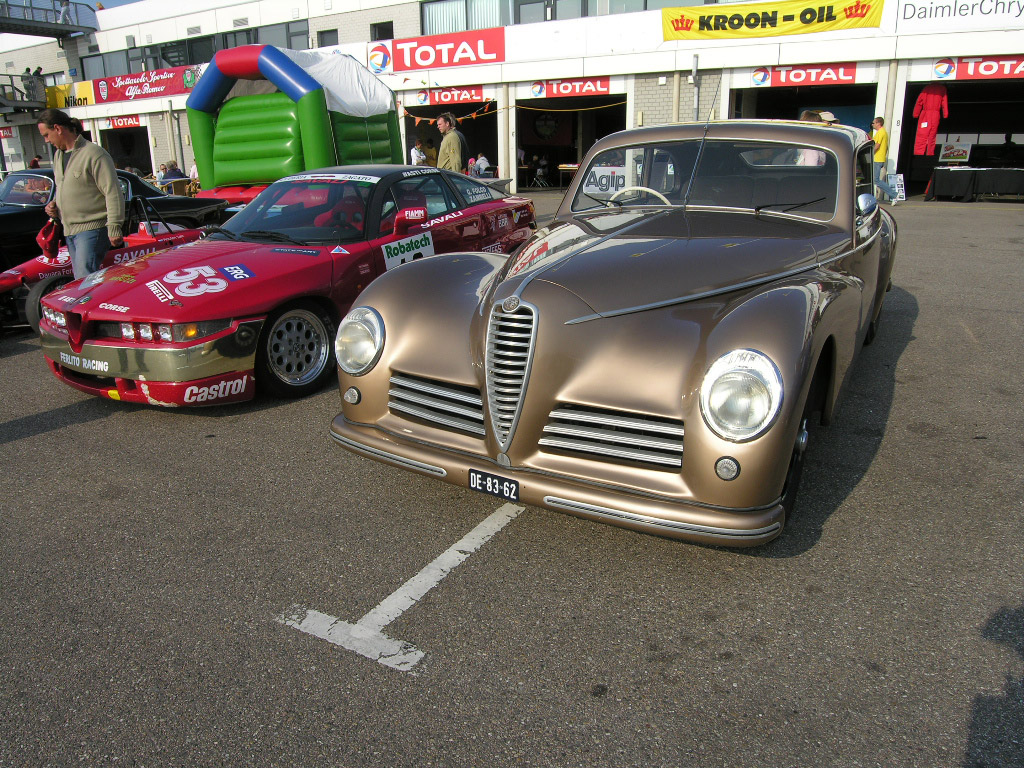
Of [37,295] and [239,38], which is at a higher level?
[239,38]

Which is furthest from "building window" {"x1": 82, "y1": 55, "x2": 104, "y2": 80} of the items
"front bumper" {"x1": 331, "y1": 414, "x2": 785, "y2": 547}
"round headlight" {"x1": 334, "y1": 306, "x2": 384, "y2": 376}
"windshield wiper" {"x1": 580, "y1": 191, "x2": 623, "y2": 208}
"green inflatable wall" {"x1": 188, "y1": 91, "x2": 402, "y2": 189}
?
"front bumper" {"x1": 331, "y1": 414, "x2": 785, "y2": 547}

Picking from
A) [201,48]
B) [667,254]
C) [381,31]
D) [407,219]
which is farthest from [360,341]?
[201,48]

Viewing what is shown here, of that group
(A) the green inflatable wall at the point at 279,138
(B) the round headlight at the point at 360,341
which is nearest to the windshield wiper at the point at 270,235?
(B) the round headlight at the point at 360,341

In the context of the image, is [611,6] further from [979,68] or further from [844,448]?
[844,448]

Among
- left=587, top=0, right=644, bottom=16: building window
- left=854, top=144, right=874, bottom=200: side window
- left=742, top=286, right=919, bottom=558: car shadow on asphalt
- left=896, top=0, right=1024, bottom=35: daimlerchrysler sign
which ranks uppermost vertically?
left=587, top=0, right=644, bottom=16: building window

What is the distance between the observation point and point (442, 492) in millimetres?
3562

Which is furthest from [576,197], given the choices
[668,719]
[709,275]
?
[668,719]

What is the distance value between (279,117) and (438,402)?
405 inches

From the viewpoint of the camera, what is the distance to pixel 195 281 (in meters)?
4.57

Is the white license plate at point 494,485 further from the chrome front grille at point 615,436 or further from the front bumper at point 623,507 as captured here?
the chrome front grille at point 615,436

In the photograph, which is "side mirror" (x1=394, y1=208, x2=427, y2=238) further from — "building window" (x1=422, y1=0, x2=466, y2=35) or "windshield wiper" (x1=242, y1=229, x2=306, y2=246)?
"building window" (x1=422, y1=0, x2=466, y2=35)

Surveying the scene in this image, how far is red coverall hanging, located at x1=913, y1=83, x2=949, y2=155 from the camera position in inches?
722

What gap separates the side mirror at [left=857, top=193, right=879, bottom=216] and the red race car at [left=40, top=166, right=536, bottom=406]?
114 inches

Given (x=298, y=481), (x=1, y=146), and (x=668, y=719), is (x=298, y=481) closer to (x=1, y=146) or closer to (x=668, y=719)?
(x=668, y=719)
